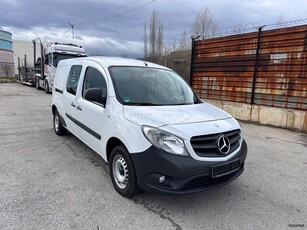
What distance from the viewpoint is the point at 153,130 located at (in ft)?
9.04

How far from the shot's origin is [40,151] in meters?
4.90

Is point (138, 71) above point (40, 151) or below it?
above

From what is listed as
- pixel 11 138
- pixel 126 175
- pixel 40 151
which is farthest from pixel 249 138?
pixel 11 138

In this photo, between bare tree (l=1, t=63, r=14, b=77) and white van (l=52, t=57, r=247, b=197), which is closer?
white van (l=52, t=57, r=247, b=197)

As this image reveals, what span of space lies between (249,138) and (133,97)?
4311mm

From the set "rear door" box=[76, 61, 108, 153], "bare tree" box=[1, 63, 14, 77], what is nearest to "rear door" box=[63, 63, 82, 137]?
"rear door" box=[76, 61, 108, 153]

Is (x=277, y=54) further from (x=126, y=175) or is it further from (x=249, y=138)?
(x=126, y=175)

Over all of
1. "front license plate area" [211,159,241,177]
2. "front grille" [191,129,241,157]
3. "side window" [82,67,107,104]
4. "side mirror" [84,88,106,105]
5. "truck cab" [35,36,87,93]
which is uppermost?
"truck cab" [35,36,87,93]

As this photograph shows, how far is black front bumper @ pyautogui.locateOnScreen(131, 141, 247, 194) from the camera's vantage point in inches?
104

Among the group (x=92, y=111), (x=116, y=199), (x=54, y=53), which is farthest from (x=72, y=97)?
(x=54, y=53)

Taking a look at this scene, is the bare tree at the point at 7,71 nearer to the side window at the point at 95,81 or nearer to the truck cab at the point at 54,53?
the truck cab at the point at 54,53

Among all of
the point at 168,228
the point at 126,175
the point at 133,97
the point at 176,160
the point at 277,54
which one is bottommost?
the point at 168,228

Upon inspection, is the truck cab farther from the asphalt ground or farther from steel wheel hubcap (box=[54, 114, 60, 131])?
the asphalt ground

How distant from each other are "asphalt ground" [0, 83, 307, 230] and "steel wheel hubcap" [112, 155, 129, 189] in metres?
0.17
